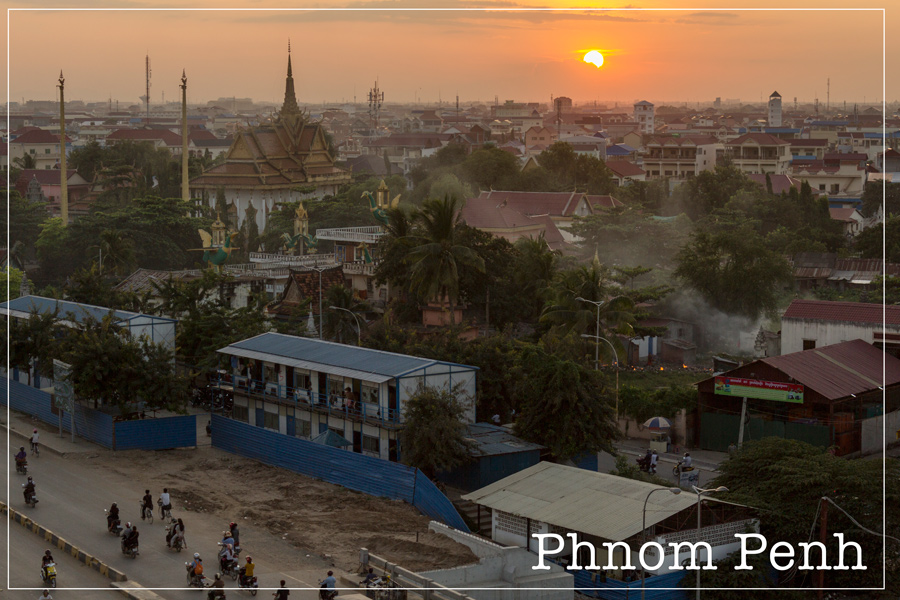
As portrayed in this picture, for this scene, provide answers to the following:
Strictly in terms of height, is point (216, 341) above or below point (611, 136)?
below

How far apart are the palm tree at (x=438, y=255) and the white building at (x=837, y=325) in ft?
37.8

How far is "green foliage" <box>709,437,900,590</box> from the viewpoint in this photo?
2736cm

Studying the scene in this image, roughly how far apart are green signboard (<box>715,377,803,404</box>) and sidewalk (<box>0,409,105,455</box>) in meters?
19.1

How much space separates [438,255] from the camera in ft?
152

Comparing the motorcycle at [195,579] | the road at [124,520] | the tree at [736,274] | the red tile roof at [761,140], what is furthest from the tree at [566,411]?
the red tile roof at [761,140]

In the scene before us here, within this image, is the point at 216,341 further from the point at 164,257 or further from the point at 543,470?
the point at 164,257

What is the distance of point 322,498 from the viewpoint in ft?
106

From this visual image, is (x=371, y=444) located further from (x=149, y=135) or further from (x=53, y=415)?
(x=149, y=135)

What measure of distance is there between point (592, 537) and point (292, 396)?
13.2 metres

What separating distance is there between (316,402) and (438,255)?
11.7m

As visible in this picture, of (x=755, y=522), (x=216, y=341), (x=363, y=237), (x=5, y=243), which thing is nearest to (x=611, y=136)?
(x=5, y=243)

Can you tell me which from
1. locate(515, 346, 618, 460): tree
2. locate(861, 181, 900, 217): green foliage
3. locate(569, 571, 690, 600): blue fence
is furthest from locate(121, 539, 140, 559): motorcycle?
locate(861, 181, 900, 217): green foliage

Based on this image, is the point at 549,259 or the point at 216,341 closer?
the point at 216,341

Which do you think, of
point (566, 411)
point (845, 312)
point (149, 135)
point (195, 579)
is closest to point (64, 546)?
point (195, 579)
